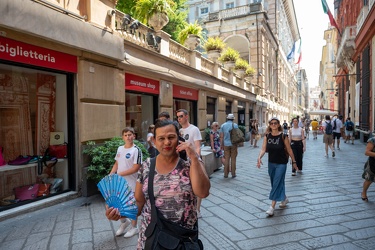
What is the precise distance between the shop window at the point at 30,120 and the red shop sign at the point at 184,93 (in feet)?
18.1

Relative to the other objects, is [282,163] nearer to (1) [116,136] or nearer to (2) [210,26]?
(1) [116,136]

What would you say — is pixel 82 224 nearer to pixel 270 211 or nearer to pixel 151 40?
pixel 270 211

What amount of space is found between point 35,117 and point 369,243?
6520 millimetres

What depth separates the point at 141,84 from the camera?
8992mm

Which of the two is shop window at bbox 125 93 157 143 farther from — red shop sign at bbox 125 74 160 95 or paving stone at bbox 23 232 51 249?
paving stone at bbox 23 232 51 249

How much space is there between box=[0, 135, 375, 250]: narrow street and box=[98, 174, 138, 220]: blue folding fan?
5.97ft

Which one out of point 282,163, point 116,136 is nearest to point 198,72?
point 116,136

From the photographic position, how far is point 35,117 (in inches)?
247

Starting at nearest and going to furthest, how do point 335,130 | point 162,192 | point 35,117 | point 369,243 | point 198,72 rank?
point 162,192
point 369,243
point 35,117
point 198,72
point 335,130

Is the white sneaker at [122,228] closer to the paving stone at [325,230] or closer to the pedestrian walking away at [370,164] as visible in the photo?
the paving stone at [325,230]

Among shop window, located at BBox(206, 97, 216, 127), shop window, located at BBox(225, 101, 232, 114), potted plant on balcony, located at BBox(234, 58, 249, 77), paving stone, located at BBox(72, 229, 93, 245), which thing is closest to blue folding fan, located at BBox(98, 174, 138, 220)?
paving stone, located at BBox(72, 229, 93, 245)

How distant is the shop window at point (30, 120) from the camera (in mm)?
5695

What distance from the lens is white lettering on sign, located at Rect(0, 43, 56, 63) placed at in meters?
4.88

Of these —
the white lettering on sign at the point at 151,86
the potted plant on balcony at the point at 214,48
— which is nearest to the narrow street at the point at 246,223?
the white lettering on sign at the point at 151,86
